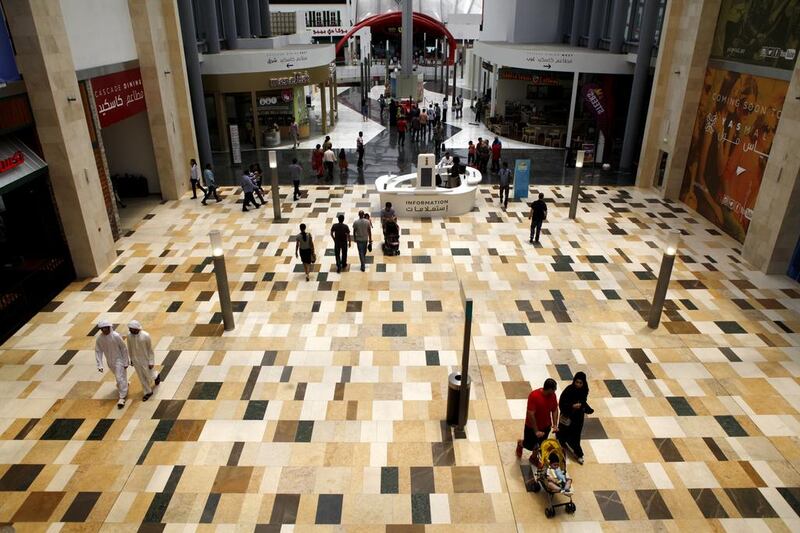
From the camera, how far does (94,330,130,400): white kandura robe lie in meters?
7.62

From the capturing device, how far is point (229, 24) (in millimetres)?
25469

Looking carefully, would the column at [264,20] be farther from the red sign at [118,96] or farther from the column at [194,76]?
the red sign at [118,96]

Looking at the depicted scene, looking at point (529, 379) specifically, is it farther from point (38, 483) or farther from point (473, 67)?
point (473, 67)

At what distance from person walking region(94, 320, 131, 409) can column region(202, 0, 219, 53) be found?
18.1 metres

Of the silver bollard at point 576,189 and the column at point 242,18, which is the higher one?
the column at point 242,18

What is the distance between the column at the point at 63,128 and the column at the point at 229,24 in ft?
52.1

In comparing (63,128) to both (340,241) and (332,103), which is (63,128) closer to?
(340,241)

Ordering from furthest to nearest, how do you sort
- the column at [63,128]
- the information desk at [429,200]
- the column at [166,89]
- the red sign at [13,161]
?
the column at [166,89] < the information desk at [429,200] < the column at [63,128] < the red sign at [13,161]

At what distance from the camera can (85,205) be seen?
11.8m

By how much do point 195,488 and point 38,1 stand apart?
9804 mm

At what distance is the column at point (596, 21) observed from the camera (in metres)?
24.9

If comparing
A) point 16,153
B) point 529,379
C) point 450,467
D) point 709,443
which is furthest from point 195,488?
point 16,153

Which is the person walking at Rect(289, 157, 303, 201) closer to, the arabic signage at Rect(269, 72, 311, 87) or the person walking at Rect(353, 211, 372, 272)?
the person walking at Rect(353, 211, 372, 272)

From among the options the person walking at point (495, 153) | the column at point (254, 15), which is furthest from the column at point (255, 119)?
the person walking at point (495, 153)
